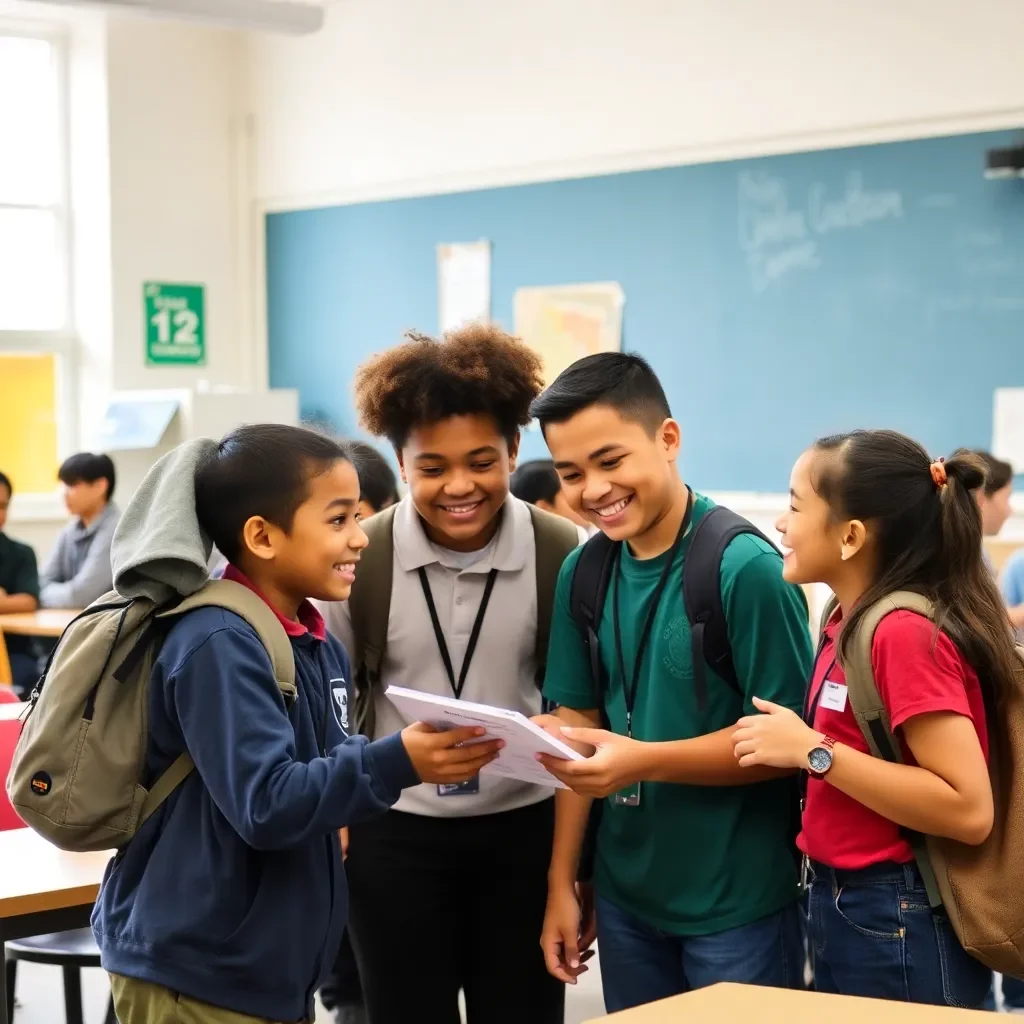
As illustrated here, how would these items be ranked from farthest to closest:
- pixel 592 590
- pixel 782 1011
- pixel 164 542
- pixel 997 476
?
pixel 997 476 → pixel 592 590 → pixel 164 542 → pixel 782 1011

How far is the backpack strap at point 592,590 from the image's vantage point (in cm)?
201

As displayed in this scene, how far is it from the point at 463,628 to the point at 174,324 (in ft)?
22.4

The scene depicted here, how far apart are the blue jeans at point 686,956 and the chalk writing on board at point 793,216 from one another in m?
4.48

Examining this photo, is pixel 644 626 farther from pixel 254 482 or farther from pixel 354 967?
pixel 354 967

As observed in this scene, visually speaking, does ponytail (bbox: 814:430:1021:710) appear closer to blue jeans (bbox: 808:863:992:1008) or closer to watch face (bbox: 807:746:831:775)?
watch face (bbox: 807:746:831:775)

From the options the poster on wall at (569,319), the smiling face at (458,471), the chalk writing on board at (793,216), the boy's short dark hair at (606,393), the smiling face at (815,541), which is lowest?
the smiling face at (815,541)

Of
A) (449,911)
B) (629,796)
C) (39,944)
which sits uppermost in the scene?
(629,796)

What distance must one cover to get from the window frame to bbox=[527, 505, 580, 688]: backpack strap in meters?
6.50

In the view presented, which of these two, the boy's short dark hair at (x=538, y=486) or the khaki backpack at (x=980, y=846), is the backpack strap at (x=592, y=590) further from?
the boy's short dark hair at (x=538, y=486)

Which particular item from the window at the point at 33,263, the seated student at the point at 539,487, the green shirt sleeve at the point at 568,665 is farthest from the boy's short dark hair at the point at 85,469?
the green shirt sleeve at the point at 568,665

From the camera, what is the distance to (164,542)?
1664 mm

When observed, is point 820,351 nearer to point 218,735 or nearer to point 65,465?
point 65,465

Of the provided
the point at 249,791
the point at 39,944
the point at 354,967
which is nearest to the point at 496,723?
the point at 249,791

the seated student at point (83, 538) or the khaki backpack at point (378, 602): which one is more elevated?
the khaki backpack at point (378, 602)
